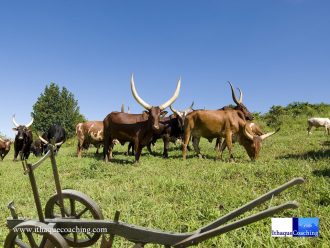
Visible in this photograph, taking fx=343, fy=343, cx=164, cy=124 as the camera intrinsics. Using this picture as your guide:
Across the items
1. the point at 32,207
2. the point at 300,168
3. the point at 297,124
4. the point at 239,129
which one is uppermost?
the point at 297,124

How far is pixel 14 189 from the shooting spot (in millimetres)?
Answer: 8258

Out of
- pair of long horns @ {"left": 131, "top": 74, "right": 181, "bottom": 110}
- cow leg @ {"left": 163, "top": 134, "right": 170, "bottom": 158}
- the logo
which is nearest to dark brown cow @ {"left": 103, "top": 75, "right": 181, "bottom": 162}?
pair of long horns @ {"left": 131, "top": 74, "right": 181, "bottom": 110}

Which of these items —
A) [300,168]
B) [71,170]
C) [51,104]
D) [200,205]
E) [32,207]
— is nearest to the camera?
[200,205]

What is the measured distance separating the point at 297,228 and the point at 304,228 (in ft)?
0.39

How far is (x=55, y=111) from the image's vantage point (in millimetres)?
75562

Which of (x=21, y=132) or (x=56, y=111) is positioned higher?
(x=56, y=111)

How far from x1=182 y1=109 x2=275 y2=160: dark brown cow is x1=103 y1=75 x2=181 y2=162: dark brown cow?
1.35 meters

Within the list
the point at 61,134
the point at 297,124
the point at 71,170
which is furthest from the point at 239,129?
the point at 297,124

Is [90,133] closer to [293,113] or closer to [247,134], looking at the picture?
[247,134]

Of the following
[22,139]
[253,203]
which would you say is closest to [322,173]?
[253,203]

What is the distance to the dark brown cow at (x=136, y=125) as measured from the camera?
1230 centimetres

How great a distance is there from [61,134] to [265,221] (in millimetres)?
16428

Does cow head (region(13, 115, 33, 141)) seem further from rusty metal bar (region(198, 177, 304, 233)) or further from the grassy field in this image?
rusty metal bar (region(198, 177, 304, 233))

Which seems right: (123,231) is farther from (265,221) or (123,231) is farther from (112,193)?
(112,193)
